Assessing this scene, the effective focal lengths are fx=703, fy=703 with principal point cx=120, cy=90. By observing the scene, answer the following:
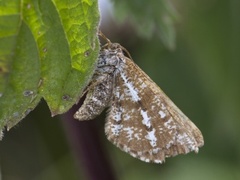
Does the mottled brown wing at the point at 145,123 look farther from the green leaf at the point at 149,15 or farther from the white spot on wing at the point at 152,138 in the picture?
the green leaf at the point at 149,15

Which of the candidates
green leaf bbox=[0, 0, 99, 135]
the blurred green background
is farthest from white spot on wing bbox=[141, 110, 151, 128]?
the blurred green background

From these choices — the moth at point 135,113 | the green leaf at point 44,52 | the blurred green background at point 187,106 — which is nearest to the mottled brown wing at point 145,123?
the moth at point 135,113

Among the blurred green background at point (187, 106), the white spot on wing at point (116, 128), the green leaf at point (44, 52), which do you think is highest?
the green leaf at point (44, 52)

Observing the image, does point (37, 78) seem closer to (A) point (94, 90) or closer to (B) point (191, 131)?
(A) point (94, 90)

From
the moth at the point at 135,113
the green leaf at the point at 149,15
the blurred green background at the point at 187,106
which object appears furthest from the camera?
the blurred green background at the point at 187,106

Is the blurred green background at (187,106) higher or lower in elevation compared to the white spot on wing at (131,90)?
lower

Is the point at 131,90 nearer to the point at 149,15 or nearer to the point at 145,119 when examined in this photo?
the point at 145,119

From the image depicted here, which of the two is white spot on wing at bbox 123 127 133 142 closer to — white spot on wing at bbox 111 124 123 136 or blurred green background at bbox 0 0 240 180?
white spot on wing at bbox 111 124 123 136
